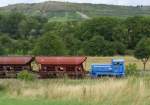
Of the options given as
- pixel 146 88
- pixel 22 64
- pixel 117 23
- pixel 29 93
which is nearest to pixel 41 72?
pixel 22 64

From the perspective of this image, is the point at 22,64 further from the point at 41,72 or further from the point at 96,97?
the point at 96,97

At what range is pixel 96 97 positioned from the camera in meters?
13.3

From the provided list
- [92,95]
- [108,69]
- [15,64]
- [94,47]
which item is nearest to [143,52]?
[108,69]

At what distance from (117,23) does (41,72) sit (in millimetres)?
68910

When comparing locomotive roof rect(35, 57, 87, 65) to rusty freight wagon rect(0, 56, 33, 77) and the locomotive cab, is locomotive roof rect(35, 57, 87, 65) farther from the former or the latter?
the locomotive cab

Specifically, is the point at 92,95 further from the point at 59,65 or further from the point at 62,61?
the point at 62,61

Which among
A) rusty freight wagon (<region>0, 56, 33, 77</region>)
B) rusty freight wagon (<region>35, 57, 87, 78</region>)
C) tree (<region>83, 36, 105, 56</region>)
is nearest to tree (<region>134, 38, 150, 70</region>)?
rusty freight wagon (<region>35, 57, 87, 78</region>)

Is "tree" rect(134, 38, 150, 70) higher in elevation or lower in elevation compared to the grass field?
lower

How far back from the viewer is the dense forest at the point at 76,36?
63906mm

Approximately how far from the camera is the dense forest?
2516 inches

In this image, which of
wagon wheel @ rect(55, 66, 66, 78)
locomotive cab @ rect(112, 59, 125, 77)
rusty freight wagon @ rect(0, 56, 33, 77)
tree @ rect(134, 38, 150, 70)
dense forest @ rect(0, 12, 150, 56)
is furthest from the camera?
dense forest @ rect(0, 12, 150, 56)

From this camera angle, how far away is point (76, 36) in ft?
327

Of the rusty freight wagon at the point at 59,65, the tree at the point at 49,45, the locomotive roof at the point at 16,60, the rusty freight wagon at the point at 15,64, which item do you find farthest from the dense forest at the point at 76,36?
the rusty freight wagon at the point at 59,65

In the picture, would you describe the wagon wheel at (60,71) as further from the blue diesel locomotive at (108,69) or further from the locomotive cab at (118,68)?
the locomotive cab at (118,68)
